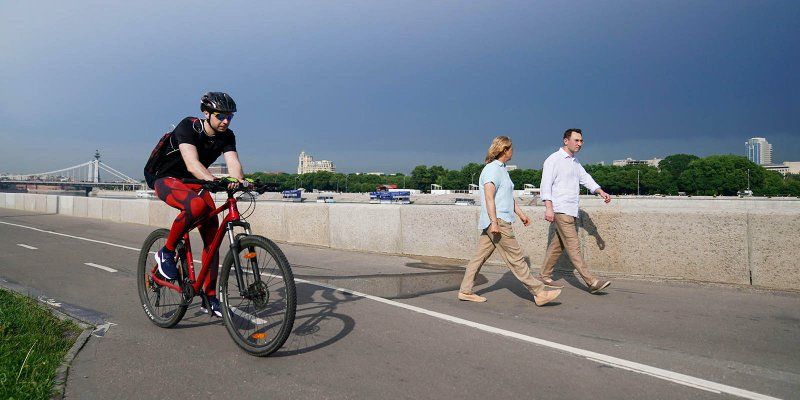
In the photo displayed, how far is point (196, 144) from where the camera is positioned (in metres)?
4.67

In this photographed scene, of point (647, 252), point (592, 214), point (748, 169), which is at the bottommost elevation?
point (647, 252)

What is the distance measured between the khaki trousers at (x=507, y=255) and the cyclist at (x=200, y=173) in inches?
113

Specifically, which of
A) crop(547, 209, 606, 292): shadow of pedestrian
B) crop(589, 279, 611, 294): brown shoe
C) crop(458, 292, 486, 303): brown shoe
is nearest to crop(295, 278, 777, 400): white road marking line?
crop(458, 292, 486, 303): brown shoe

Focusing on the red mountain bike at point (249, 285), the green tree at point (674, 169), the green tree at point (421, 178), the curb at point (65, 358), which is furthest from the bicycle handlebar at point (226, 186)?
the green tree at point (421, 178)

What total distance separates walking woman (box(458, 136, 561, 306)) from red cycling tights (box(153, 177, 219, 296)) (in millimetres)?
2851

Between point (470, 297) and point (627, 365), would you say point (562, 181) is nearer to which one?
point (470, 297)

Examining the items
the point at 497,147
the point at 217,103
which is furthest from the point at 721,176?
the point at 217,103

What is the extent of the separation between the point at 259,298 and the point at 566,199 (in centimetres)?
408

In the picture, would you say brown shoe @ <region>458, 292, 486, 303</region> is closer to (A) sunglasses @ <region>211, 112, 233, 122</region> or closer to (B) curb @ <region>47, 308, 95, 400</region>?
(A) sunglasses @ <region>211, 112, 233, 122</region>

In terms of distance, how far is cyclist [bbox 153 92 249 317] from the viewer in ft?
15.0

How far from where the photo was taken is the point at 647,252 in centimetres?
780

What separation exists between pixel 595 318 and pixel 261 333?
334cm

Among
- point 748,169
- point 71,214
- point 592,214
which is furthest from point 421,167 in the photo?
point 592,214

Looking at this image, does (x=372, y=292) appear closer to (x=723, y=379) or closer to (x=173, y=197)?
(x=173, y=197)
